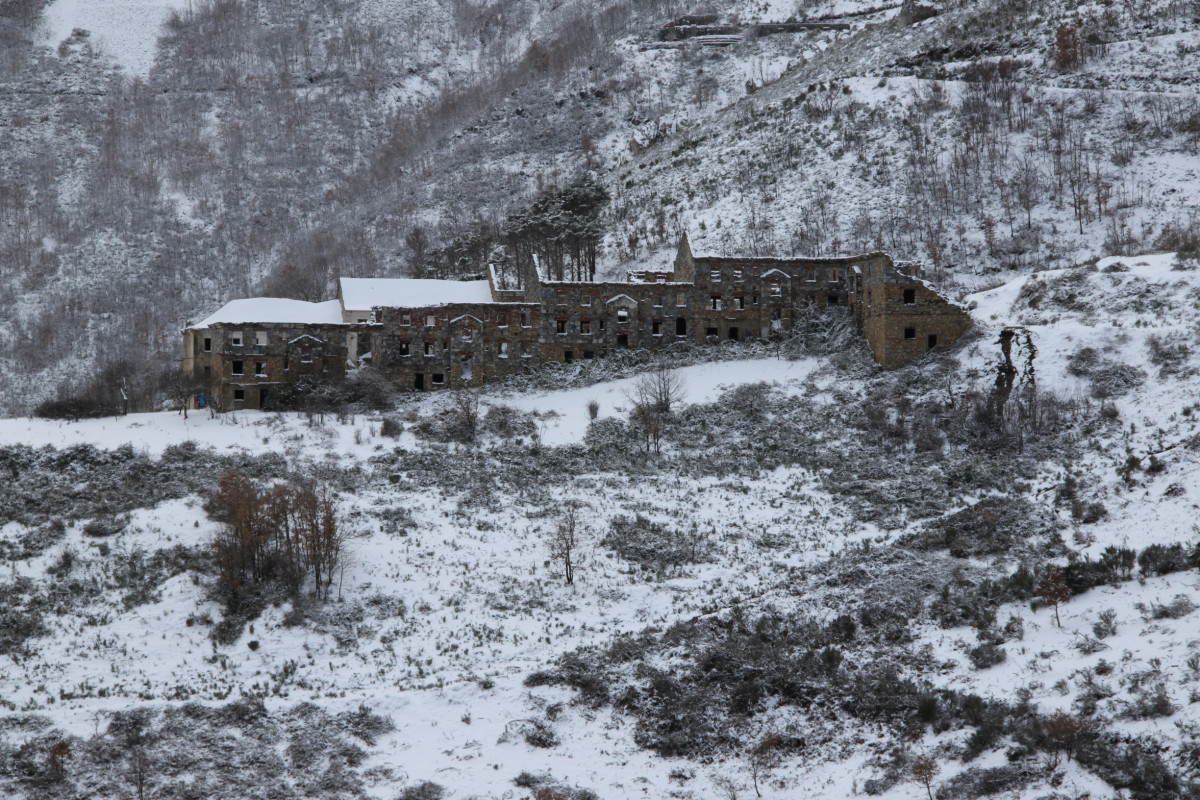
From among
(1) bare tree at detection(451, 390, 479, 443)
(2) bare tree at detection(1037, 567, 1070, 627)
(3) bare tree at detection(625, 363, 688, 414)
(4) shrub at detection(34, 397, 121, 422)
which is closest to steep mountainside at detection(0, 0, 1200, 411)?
(4) shrub at detection(34, 397, 121, 422)

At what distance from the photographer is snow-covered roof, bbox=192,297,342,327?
177 feet

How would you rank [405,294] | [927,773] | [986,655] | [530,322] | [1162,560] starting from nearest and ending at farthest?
[927,773] < [986,655] < [1162,560] < [530,322] < [405,294]

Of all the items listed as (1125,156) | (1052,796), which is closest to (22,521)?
(1052,796)

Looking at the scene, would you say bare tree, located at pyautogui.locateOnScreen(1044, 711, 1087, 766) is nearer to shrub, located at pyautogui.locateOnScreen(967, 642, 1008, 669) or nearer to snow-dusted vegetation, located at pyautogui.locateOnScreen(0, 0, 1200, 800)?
snow-dusted vegetation, located at pyautogui.locateOnScreen(0, 0, 1200, 800)

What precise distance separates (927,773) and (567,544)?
54.4ft

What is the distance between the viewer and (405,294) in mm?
58969

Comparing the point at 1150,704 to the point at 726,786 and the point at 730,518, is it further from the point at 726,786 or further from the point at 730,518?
the point at 730,518

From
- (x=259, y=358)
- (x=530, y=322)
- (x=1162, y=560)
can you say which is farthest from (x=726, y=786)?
(x=259, y=358)

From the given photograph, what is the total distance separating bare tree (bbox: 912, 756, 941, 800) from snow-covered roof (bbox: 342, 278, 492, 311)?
128 ft

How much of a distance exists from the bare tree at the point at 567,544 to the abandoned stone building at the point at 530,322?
18.8 metres

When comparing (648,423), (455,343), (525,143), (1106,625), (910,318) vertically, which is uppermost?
(525,143)

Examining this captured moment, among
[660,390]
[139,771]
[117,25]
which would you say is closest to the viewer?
[139,771]

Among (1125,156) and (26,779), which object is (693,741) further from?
(1125,156)

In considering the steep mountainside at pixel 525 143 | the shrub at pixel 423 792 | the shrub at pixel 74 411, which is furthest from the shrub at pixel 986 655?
the shrub at pixel 74 411
